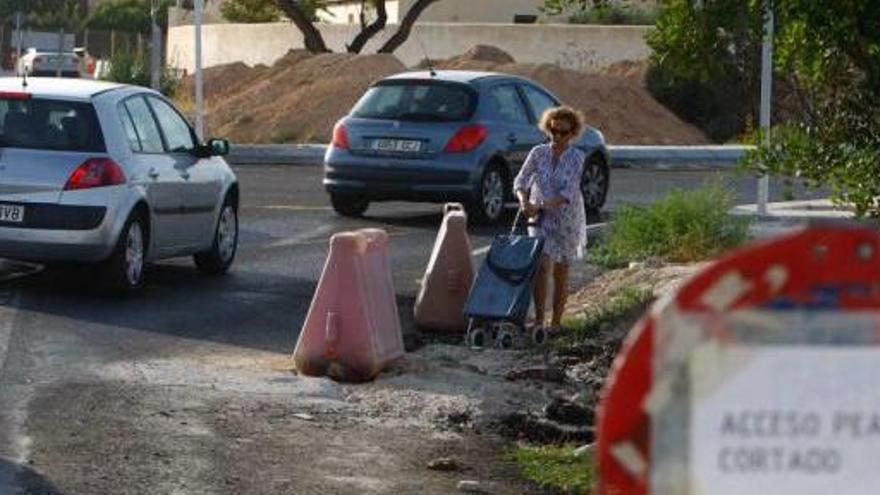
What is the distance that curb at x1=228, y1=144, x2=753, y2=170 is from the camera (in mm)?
29562

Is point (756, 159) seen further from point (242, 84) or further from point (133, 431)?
point (242, 84)

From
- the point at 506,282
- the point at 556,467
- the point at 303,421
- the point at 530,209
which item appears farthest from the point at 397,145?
the point at 556,467

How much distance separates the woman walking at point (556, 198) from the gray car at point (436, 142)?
6.45 m

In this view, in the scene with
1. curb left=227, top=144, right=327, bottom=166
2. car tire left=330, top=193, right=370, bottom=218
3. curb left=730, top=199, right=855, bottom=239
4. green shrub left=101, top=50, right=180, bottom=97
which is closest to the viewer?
curb left=730, top=199, right=855, bottom=239

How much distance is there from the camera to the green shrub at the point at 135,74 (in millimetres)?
41500

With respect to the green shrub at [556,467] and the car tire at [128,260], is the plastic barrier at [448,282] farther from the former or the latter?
the green shrub at [556,467]

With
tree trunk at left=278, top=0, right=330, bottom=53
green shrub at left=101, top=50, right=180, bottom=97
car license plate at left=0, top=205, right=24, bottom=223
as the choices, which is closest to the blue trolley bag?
car license plate at left=0, top=205, right=24, bottom=223

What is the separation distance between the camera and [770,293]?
8.04 ft

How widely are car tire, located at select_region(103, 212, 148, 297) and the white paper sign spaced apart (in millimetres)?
11235

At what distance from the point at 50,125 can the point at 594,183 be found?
8.23m

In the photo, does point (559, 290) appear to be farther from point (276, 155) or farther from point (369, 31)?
point (369, 31)

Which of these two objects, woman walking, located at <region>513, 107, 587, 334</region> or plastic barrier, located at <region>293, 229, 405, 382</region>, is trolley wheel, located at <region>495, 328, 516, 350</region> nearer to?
woman walking, located at <region>513, 107, 587, 334</region>

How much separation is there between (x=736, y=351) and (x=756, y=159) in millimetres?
6601

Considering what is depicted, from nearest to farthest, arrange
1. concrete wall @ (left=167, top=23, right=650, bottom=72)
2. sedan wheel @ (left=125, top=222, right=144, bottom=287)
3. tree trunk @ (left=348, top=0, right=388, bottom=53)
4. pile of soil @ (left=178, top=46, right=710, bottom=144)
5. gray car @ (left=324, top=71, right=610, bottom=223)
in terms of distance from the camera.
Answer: sedan wheel @ (left=125, top=222, right=144, bottom=287) < gray car @ (left=324, top=71, right=610, bottom=223) < pile of soil @ (left=178, top=46, right=710, bottom=144) < tree trunk @ (left=348, top=0, right=388, bottom=53) < concrete wall @ (left=167, top=23, right=650, bottom=72)
